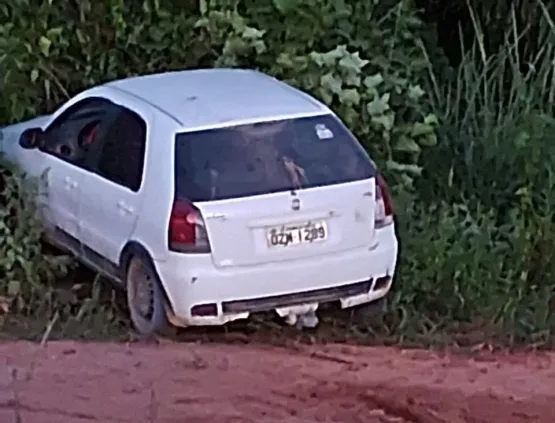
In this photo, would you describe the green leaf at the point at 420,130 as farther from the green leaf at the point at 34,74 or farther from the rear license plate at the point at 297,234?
the green leaf at the point at 34,74

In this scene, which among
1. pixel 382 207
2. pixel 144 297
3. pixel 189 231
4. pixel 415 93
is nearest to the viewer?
A: pixel 189 231

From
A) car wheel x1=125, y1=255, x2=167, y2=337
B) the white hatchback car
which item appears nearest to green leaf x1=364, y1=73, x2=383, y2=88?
the white hatchback car

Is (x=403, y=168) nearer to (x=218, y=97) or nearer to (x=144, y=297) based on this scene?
(x=218, y=97)

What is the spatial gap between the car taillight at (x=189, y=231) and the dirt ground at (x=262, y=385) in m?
0.55

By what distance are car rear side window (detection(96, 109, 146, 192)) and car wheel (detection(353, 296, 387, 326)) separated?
154 cm

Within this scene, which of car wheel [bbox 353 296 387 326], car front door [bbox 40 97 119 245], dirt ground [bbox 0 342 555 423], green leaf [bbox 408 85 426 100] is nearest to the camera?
dirt ground [bbox 0 342 555 423]

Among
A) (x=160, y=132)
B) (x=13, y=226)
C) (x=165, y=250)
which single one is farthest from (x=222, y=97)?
(x=13, y=226)

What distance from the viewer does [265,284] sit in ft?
23.4

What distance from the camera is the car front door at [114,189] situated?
7.54 metres

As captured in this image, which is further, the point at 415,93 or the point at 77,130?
the point at 415,93

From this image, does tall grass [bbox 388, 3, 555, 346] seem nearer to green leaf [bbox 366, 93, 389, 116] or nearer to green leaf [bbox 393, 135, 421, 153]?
green leaf [bbox 393, 135, 421, 153]

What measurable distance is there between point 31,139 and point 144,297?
70.8 inches

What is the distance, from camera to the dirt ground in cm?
607

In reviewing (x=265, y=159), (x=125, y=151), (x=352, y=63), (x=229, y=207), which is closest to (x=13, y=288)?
(x=125, y=151)
